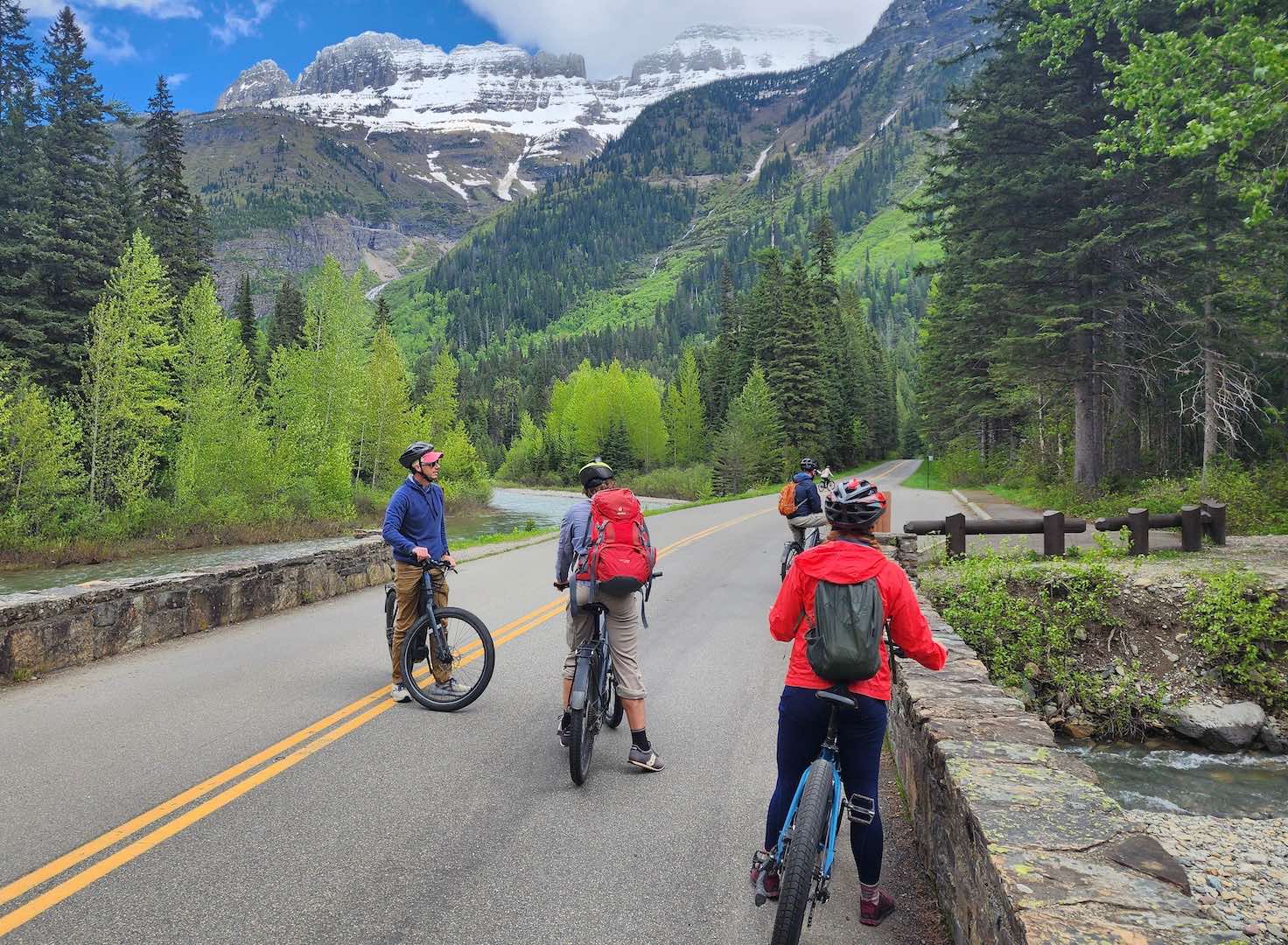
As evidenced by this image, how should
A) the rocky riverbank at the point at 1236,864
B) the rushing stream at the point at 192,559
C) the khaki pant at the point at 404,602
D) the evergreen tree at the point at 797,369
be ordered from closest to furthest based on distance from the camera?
the rocky riverbank at the point at 1236,864
the khaki pant at the point at 404,602
the rushing stream at the point at 192,559
the evergreen tree at the point at 797,369

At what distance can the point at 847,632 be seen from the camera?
321cm

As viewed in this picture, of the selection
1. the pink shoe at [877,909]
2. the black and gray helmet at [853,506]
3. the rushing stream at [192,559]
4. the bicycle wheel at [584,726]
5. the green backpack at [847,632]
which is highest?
the black and gray helmet at [853,506]

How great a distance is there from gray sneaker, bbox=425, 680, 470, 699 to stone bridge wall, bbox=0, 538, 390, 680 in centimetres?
429


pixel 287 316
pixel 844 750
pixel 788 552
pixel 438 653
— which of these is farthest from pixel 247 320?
pixel 844 750

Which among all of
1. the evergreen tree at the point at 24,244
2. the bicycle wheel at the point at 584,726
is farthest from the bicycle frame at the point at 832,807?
the evergreen tree at the point at 24,244

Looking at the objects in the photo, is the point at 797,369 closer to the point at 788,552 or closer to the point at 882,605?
the point at 788,552

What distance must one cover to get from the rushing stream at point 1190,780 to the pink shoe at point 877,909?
4321 mm

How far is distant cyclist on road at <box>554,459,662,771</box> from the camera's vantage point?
5230mm

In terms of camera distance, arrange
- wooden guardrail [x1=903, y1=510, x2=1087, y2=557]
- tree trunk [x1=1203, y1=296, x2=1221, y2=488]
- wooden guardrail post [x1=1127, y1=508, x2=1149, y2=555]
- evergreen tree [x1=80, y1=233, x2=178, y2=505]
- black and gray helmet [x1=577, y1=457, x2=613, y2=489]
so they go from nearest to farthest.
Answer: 1. black and gray helmet [x1=577, y1=457, x2=613, y2=489]
2. wooden guardrail post [x1=1127, y1=508, x2=1149, y2=555]
3. wooden guardrail [x1=903, y1=510, x2=1087, y2=557]
4. tree trunk [x1=1203, y1=296, x2=1221, y2=488]
5. evergreen tree [x1=80, y1=233, x2=178, y2=505]

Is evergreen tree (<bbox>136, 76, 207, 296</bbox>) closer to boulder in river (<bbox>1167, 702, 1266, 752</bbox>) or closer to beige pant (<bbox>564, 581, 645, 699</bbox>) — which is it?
beige pant (<bbox>564, 581, 645, 699</bbox>)

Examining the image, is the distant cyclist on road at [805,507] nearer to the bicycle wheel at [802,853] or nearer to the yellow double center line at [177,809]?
the yellow double center line at [177,809]

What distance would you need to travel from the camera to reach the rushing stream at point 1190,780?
22.6 feet

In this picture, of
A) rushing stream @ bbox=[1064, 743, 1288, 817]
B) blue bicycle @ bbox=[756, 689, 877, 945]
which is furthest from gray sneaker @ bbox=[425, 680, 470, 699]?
rushing stream @ bbox=[1064, 743, 1288, 817]

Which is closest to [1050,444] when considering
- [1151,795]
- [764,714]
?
[1151,795]
